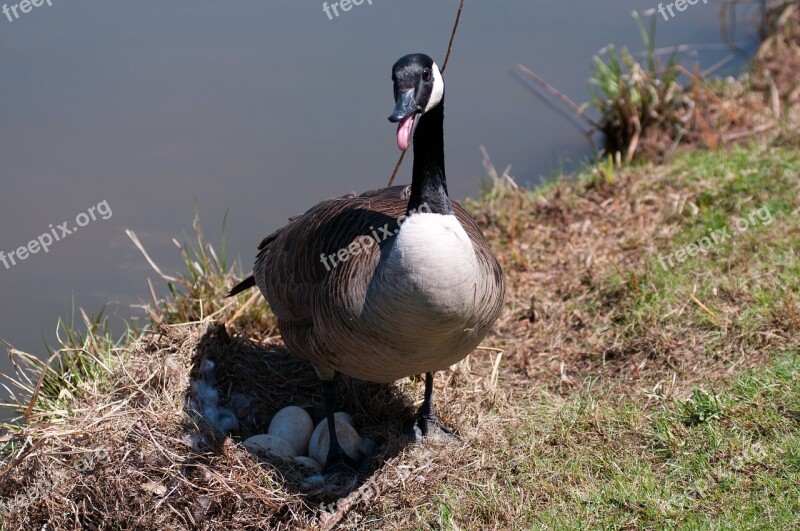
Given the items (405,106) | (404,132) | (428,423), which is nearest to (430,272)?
(404,132)

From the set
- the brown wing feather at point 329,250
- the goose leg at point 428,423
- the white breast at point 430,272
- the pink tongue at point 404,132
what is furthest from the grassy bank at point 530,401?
the pink tongue at point 404,132

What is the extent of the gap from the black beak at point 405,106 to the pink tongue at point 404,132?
25 millimetres

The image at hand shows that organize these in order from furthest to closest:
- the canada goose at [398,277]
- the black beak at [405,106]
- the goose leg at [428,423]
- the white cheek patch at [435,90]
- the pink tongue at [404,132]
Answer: the goose leg at [428,423], the white cheek patch at [435,90], the canada goose at [398,277], the black beak at [405,106], the pink tongue at [404,132]

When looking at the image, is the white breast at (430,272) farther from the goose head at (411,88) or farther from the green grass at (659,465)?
the green grass at (659,465)

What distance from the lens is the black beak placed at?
338 cm

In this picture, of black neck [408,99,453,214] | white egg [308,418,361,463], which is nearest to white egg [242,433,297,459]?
white egg [308,418,361,463]

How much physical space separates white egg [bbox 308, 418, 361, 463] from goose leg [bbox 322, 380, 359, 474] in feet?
0.16

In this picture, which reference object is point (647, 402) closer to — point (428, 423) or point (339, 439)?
point (428, 423)

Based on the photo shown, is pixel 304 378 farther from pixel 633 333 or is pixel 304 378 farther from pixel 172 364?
pixel 633 333

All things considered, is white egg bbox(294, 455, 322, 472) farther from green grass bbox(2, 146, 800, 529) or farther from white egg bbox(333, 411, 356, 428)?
green grass bbox(2, 146, 800, 529)

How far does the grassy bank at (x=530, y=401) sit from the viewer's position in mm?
3869

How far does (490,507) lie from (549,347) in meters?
1.67

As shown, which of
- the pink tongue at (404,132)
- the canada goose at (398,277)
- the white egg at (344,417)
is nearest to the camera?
the pink tongue at (404,132)

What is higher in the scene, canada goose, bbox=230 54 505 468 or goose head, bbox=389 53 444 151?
goose head, bbox=389 53 444 151
